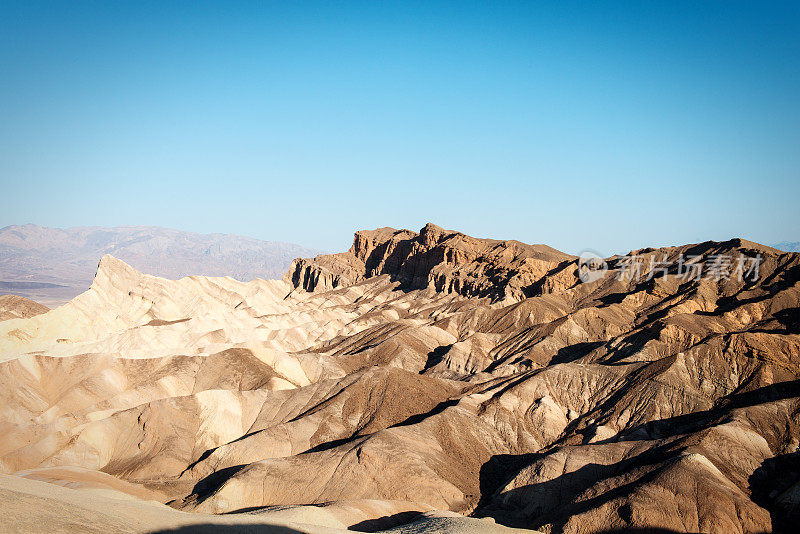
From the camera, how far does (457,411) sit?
46.7 m

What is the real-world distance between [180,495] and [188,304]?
224ft

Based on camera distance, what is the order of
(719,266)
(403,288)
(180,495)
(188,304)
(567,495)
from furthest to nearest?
(403,288) → (188,304) → (719,266) → (180,495) → (567,495)

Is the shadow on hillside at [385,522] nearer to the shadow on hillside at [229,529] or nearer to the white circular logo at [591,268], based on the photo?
the shadow on hillside at [229,529]

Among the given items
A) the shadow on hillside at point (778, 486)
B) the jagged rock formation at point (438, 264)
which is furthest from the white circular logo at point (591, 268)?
the shadow on hillside at point (778, 486)

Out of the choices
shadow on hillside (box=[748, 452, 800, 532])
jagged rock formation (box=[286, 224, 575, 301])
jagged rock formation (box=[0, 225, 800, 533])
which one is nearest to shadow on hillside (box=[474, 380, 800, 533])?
shadow on hillside (box=[748, 452, 800, 532])

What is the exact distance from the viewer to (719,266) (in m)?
84.2

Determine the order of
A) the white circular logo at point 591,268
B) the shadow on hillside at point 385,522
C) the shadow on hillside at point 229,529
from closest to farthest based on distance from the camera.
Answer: the shadow on hillside at point 229,529 < the shadow on hillside at point 385,522 < the white circular logo at point 591,268

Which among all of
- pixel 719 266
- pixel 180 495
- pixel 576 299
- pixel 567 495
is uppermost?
pixel 719 266

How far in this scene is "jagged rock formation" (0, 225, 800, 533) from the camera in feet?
110

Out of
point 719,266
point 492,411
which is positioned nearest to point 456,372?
point 492,411

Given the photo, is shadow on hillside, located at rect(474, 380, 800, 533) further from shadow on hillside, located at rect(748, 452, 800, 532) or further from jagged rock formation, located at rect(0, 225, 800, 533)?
jagged rock formation, located at rect(0, 225, 800, 533)

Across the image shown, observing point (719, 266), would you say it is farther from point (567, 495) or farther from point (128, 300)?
point (128, 300)

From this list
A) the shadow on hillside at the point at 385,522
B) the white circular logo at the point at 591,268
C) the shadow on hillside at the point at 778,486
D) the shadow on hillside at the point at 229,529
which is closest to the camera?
the shadow on hillside at the point at 229,529

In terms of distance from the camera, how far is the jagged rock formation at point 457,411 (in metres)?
33.5
